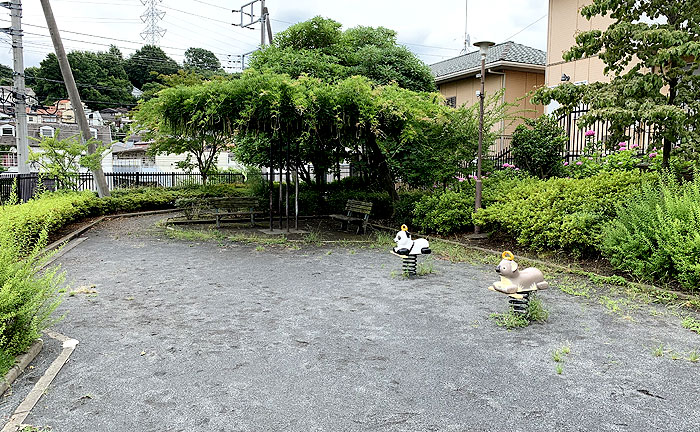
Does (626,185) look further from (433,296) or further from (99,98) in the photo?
(99,98)

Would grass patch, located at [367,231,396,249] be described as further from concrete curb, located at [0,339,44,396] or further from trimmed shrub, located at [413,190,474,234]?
concrete curb, located at [0,339,44,396]

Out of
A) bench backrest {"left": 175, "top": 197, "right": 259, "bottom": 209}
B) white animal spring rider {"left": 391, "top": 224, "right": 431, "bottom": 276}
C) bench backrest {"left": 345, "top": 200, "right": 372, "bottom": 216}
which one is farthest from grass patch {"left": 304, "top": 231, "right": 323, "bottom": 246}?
white animal spring rider {"left": 391, "top": 224, "right": 431, "bottom": 276}

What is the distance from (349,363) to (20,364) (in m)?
2.67

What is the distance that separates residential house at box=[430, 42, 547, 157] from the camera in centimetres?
2023

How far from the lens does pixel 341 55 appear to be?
1593cm

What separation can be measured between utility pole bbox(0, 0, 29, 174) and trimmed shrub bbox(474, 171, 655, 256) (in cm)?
1531

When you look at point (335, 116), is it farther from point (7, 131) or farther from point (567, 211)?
point (7, 131)

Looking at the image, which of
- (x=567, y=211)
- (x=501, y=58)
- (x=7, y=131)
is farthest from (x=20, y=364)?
(x=7, y=131)

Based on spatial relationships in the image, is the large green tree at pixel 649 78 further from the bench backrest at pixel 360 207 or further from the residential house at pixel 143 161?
the residential house at pixel 143 161

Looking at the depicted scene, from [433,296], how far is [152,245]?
271 inches

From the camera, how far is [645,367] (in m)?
4.10

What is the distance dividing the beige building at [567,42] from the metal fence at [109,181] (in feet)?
50.6

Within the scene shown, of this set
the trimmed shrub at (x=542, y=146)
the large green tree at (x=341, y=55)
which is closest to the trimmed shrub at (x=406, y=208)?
the trimmed shrub at (x=542, y=146)

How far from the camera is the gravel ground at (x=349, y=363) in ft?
10.9
